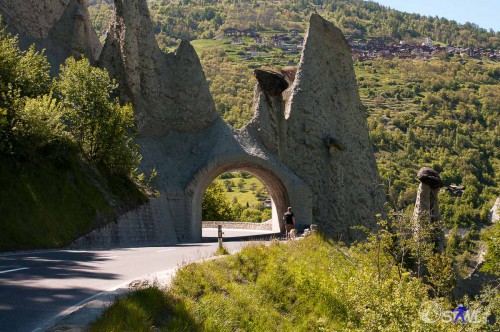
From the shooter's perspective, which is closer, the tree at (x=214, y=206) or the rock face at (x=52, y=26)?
the rock face at (x=52, y=26)

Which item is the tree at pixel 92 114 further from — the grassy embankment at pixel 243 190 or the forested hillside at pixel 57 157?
the grassy embankment at pixel 243 190

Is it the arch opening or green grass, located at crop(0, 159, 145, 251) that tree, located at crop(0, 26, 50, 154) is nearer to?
green grass, located at crop(0, 159, 145, 251)

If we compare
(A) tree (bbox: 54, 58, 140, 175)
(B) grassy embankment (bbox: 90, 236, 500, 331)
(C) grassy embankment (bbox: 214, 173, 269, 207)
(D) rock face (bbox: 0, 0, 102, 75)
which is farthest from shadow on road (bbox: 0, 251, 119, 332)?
(C) grassy embankment (bbox: 214, 173, 269, 207)

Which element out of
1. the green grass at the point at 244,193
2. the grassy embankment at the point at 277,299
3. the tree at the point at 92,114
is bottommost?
the green grass at the point at 244,193

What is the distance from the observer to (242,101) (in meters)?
147

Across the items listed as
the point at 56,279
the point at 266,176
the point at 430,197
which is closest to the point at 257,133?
the point at 266,176

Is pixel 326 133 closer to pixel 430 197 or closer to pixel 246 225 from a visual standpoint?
pixel 430 197

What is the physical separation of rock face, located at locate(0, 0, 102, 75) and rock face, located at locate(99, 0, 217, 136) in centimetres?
180

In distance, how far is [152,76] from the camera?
123ft

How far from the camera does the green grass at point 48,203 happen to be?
68.5 feet

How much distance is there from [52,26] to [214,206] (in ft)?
103

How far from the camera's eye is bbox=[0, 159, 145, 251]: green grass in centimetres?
2089

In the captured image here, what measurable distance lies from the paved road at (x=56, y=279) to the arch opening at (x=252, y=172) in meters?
17.2

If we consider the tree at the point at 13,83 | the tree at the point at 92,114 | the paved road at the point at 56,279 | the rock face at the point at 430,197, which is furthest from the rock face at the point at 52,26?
the paved road at the point at 56,279
